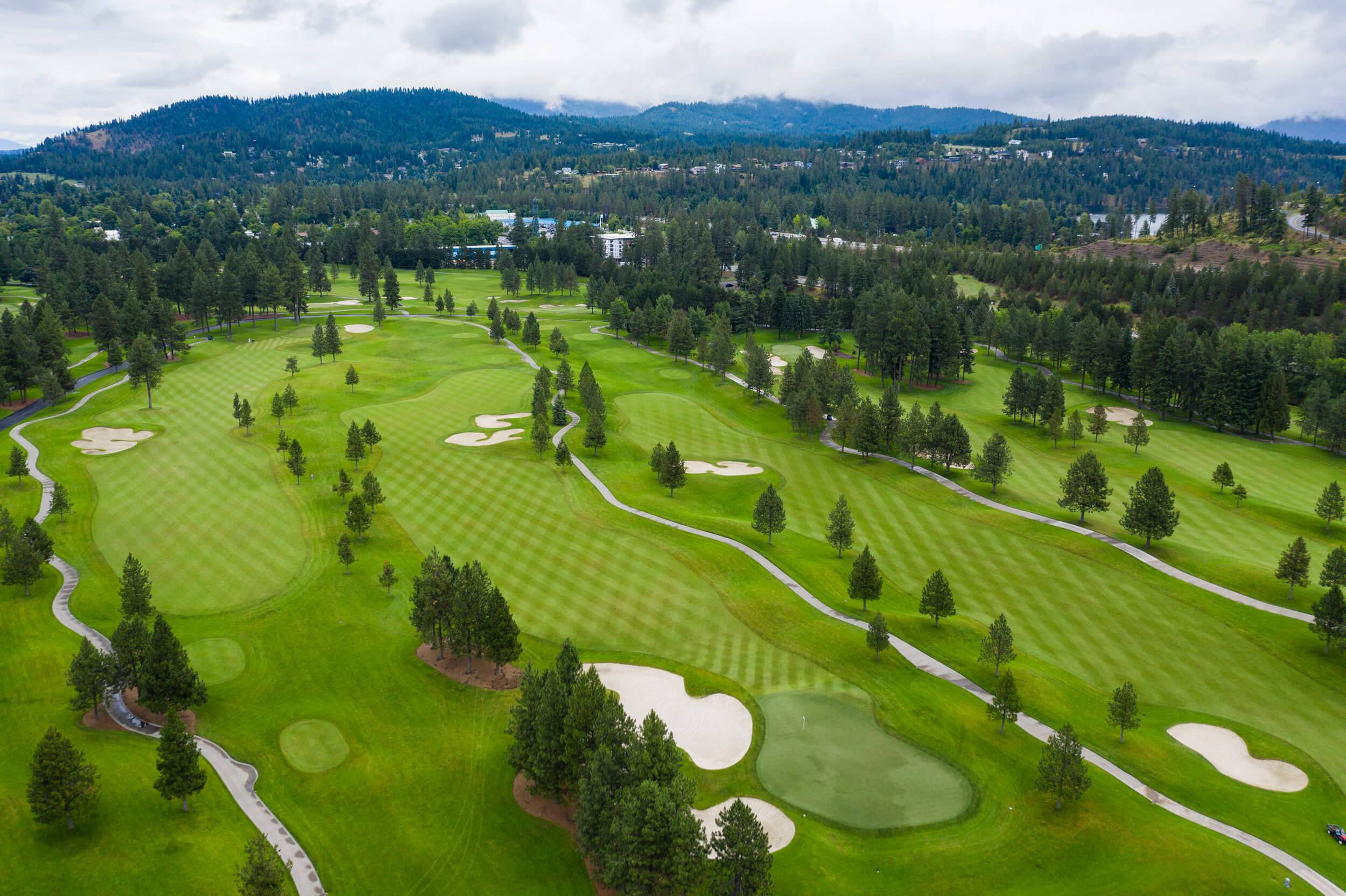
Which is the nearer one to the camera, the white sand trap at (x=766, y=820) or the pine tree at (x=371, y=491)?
the white sand trap at (x=766, y=820)

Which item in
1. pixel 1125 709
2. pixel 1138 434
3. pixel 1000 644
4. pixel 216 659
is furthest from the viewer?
pixel 1138 434

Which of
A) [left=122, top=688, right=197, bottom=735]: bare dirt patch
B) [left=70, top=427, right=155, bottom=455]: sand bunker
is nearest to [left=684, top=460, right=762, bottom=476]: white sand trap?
[left=122, top=688, right=197, bottom=735]: bare dirt patch

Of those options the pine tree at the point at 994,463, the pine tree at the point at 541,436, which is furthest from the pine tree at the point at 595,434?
the pine tree at the point at 994,463

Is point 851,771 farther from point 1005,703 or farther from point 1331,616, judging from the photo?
point 1331,616

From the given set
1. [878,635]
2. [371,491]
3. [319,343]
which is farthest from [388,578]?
[319,343]

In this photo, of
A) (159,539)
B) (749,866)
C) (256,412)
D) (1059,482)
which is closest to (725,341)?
(1059,482)

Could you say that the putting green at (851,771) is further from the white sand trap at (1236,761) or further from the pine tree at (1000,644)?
the white sand trap at (1236,761)
